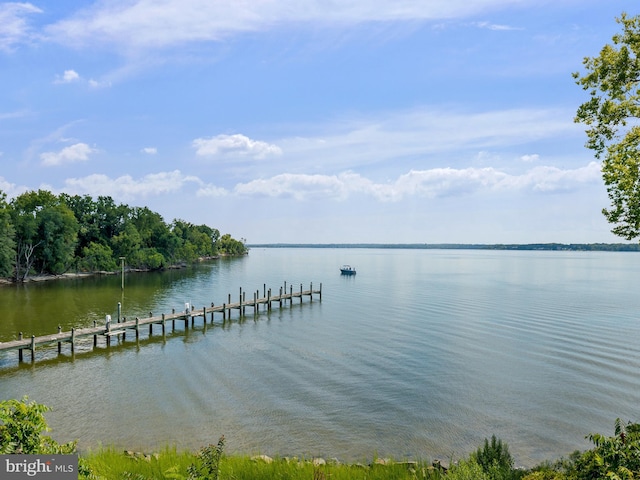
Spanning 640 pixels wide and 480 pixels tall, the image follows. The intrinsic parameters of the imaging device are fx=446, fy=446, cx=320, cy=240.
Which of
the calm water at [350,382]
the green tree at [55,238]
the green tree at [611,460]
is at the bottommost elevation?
the calm water at [350,382]

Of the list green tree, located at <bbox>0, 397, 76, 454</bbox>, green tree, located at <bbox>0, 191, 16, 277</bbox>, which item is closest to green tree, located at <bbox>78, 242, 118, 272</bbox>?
green tree, located at <bbox>0, 191, 16, 277</bbox>

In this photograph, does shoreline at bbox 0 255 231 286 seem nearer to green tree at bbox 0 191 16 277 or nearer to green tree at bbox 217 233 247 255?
green tree at bbox 0 191 16 277

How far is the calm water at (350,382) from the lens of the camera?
17266 millimetres

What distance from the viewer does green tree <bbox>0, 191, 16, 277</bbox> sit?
222 ft

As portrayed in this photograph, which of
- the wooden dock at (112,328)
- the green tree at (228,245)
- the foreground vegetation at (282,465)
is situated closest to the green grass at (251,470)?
the foreground vegetation at (282,465)

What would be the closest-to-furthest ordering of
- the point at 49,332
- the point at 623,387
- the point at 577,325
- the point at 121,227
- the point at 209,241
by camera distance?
the point at 623,387
the point at 49,332
the point at 577,325
the point at 121,227
the point at 209,241

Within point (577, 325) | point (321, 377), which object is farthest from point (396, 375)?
point (577, 325)

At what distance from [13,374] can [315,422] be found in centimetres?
1740

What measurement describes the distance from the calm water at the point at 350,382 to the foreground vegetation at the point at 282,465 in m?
4.44

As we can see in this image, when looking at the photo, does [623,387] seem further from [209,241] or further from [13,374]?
[209,241]

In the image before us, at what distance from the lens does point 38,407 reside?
6977 millimetres

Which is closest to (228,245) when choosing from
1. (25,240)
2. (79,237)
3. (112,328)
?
(79,237)

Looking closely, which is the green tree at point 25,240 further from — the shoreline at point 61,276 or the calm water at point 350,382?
the calm water at point 350,382

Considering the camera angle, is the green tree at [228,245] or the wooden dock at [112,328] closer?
the wooden dock at [112,328]
